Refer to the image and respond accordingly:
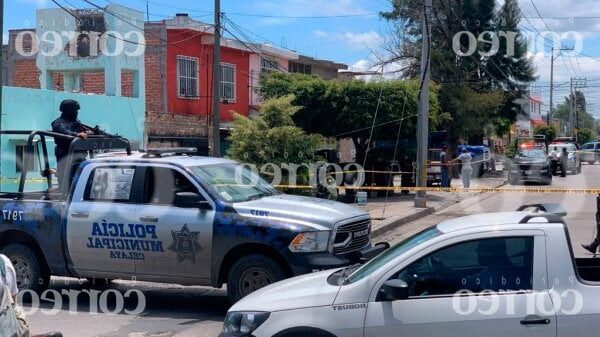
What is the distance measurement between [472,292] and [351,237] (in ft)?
11.1

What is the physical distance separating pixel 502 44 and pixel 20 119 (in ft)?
106

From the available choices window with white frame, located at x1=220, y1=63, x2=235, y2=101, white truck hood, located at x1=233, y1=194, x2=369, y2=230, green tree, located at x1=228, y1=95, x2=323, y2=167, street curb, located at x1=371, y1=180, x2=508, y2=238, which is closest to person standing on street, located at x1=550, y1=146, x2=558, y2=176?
window with white frame, located at x1=220, y1=63, x2=235, y2=101

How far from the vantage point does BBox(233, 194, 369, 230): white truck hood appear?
802 cm

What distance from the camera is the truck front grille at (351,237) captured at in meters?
8.10

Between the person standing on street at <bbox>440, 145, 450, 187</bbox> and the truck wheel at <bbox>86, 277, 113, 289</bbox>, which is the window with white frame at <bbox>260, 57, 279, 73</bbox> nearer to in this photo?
the person standing on street at <bbox>440, 145, 450, 187</bbox>

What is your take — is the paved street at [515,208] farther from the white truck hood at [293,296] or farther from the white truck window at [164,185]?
the white truck hood at [293,296]

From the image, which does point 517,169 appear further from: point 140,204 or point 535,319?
point 535,319

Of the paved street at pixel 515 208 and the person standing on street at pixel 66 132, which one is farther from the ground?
the person standing on street at pixel 66 132

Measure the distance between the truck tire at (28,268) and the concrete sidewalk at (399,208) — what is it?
7943mm

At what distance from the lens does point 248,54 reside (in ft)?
117

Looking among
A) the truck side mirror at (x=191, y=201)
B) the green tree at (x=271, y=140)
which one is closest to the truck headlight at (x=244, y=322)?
the truck side mirror at (x=191, y=201)

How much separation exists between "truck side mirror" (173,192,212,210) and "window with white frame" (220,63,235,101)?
2526cm

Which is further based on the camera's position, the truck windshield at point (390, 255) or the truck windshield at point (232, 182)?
the truck windshield at point (232, 182)

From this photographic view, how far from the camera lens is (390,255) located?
17.7 feet
